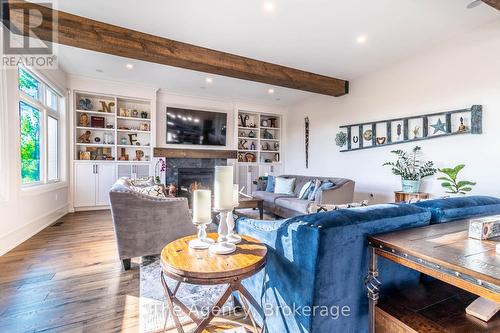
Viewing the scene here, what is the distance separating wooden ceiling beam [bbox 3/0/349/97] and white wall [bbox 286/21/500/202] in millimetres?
1129

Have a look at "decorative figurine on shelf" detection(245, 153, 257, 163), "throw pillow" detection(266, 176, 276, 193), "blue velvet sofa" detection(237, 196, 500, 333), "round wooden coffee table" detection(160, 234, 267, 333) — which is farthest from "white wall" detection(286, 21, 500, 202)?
"round wooden coffee table" detection(160, 234, 267, 333)

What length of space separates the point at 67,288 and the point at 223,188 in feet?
6.15

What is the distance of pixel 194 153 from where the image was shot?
6090 mm

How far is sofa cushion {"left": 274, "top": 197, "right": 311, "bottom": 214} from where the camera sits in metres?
3.89

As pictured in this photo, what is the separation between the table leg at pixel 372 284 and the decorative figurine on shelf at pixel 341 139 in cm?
440

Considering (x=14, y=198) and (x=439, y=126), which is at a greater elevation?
(x=439, y=126)

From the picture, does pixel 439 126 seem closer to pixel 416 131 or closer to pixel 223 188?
pixel 416 131

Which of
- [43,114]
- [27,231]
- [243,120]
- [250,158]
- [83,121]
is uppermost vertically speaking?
[243,120]

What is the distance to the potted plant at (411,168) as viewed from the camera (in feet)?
12.1

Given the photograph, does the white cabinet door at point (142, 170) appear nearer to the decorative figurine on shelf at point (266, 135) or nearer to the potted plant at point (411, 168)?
the decorative figurine on shelf at point (266, 135)

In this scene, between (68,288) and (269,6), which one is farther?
(269,6)

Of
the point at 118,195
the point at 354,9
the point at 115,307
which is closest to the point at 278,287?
the point at 115,307

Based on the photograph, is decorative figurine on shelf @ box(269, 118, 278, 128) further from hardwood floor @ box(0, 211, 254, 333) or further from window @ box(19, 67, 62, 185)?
hardwood floor @ box(0, 211, 254, 333)

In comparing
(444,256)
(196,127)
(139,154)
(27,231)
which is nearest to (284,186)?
(196,127)
